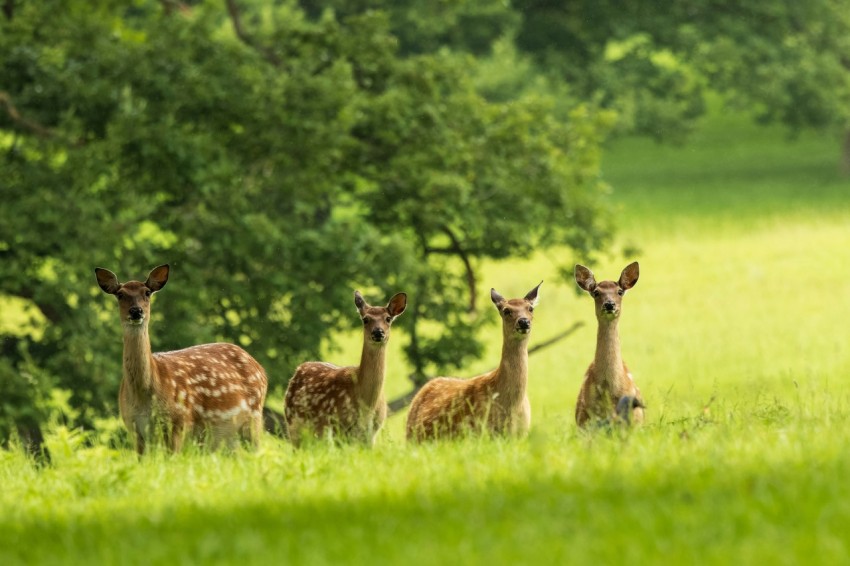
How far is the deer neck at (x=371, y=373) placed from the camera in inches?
461

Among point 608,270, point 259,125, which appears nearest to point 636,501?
point 259,125

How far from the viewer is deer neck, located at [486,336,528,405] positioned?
10.9 meters

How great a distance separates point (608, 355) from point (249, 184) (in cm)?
1247

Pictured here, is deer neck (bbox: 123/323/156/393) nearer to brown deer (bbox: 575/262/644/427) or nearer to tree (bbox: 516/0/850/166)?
brown deer (bbox: 575/262/644/427)

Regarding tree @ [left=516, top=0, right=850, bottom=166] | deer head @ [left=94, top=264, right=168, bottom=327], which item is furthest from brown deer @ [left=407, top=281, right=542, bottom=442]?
tree @ [left=516, top=0, right=850, bottom=166]

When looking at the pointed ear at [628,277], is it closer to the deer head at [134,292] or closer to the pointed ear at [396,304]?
the pointed ear at [396,304]

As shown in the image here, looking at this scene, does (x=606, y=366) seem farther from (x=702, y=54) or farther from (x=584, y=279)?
(x=702, y=54)

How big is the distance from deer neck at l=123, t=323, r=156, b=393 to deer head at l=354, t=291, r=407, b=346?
153 centimetres

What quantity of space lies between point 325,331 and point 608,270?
20.7 metres

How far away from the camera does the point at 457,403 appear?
37.5 ft

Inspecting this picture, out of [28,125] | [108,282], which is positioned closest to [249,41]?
[28,125]

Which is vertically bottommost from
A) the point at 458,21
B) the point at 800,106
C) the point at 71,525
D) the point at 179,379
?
the point at 71,525

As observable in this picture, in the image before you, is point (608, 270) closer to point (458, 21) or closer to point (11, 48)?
point (458, 21)

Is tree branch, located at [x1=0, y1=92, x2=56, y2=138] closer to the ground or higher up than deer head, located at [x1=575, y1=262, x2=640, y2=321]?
higher up
